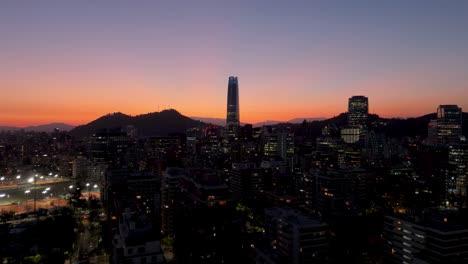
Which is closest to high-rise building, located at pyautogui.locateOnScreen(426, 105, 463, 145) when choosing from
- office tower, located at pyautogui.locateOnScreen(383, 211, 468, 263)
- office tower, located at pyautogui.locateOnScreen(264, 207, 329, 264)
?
office tower, located at pyautogui.locateOnScreen(383, 211, 468, 263)

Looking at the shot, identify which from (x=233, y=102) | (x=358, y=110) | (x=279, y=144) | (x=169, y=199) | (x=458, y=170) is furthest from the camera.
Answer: (x=233, y=102)

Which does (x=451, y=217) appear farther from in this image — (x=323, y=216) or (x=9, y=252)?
(x=9, y=252)

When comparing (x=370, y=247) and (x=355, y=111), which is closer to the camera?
(x=370, y=247)

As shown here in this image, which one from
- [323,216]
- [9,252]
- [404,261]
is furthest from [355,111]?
[9,252]

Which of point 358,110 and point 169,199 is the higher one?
point 358,110

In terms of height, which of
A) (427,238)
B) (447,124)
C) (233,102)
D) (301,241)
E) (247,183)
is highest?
(233,102)

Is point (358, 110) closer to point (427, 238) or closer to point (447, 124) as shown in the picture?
point (447, 124)

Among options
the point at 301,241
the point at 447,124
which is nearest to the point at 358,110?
the point at 447,124

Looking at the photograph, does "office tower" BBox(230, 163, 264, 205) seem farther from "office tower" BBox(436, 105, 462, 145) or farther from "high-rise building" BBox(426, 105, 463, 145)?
"office tower" BBox(436, 105, 462, 145)

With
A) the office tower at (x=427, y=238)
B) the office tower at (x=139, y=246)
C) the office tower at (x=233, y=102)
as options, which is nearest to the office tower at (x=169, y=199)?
the office tower at (x=139, y=246)
